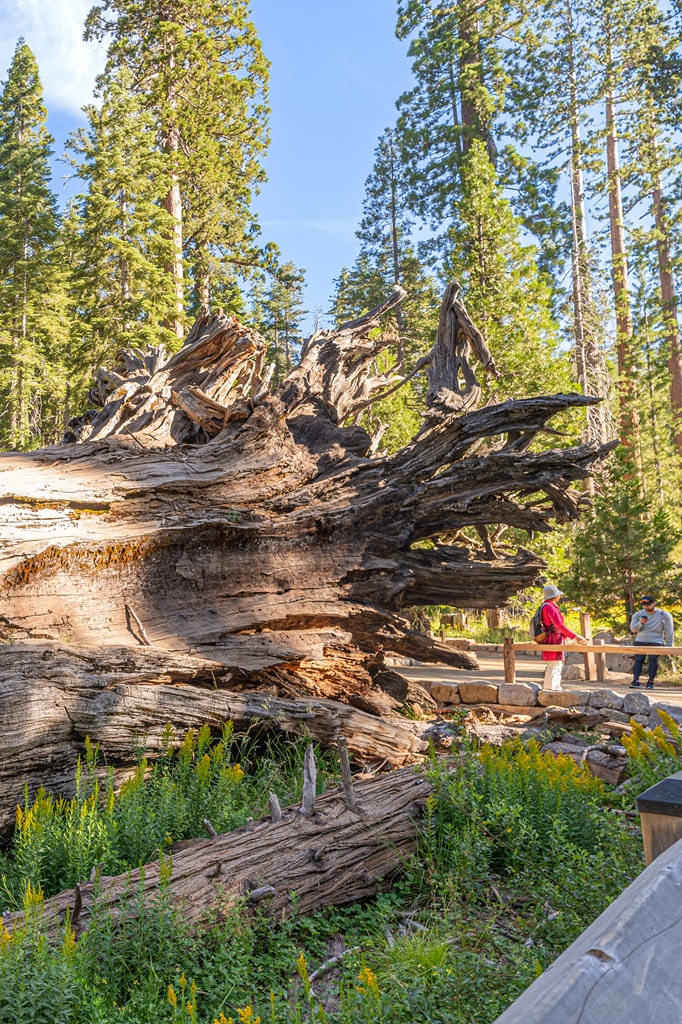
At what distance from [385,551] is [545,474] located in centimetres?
200

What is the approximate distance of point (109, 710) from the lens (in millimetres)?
5641

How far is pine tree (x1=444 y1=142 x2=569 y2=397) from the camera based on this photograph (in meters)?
14.8

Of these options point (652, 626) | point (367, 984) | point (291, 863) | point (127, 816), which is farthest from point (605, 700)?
point (367, 984)

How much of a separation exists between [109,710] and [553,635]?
23.7 feet

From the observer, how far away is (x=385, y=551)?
8.62 m

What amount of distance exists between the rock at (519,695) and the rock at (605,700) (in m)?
0.90

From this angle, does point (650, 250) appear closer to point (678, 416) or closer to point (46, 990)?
point (678, 416)

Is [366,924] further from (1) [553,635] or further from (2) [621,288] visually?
(2) [621,288]

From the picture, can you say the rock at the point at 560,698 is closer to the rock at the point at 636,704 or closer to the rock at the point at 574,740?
the rock at the point at 636,704

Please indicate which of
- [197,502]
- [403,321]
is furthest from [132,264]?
[403,321]

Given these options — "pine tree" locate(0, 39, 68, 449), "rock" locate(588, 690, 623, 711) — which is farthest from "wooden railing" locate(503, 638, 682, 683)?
"pine tree" locate(0, 39, 68, 449)

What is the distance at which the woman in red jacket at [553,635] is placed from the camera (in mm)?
10804

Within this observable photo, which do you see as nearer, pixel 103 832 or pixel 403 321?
pixel 103 832

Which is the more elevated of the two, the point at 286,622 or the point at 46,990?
the point at 286,622
